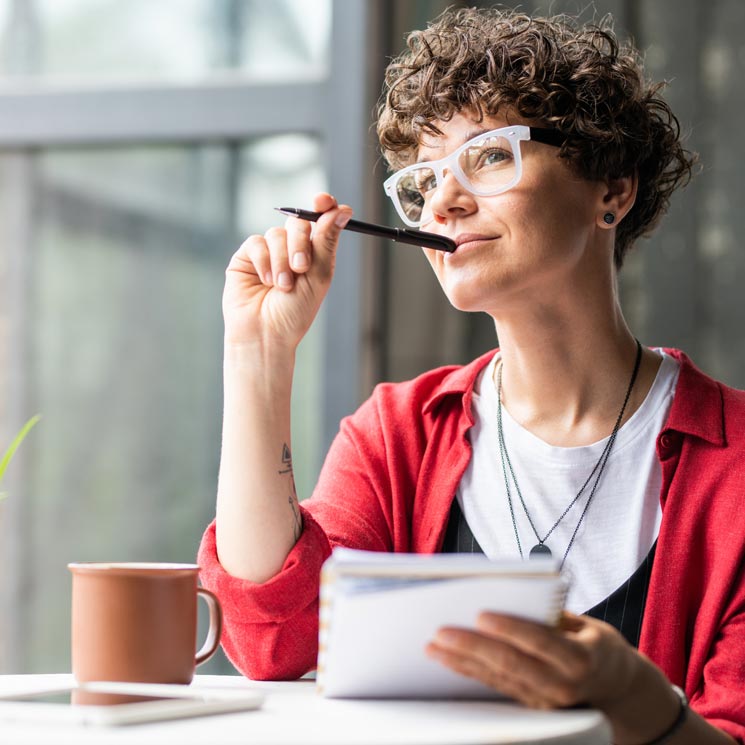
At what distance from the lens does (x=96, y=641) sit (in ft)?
2.95

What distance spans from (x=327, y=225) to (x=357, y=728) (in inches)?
25.6

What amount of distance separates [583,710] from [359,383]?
6.12 feet

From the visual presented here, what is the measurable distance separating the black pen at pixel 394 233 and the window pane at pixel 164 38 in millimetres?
1550

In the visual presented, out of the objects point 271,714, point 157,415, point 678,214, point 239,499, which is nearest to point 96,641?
point 271,714

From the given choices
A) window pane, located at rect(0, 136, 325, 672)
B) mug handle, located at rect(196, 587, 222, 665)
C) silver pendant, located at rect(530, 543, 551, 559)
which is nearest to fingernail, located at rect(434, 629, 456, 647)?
mug handle, located at rect(196, 587, 222, 665)

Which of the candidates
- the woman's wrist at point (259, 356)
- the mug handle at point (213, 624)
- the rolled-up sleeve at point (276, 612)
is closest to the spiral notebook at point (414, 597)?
the mug handle at point (213, 624)

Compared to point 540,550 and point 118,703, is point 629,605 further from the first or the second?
point 118,703

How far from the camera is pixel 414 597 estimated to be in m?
0.76

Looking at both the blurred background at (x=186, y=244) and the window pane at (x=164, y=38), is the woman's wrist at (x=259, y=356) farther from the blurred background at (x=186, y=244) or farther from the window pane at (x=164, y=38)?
the window pane at (x=164, y=38)

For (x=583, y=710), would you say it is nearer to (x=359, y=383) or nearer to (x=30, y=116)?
(x=359, y=383)

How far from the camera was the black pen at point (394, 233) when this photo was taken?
125cm

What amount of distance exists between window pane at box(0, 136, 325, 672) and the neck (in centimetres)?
138

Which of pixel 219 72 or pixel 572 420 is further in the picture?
pixel 219 72

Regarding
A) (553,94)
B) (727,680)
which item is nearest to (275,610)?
(727,680)
